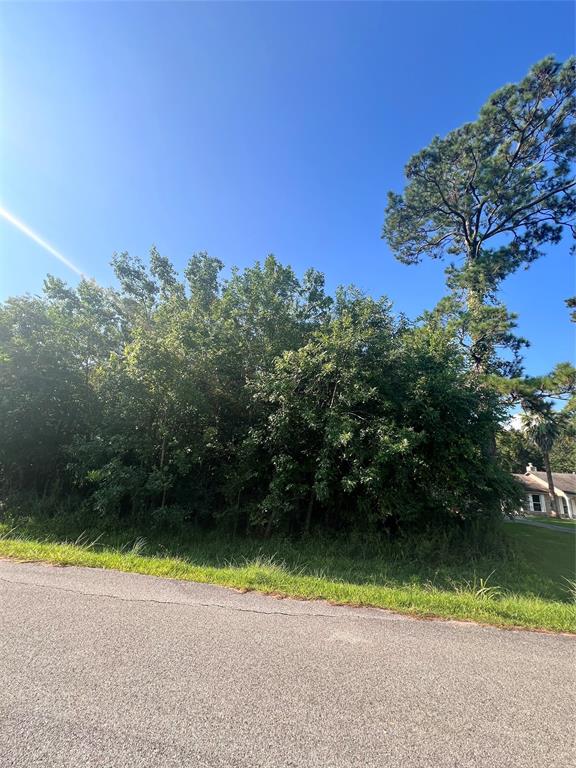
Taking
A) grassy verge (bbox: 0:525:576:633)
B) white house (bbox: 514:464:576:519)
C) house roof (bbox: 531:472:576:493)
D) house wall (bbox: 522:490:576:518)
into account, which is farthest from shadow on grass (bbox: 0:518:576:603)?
house roof (bbox: 531:472:576:493)

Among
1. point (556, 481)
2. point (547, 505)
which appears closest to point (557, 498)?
point (547, 505)

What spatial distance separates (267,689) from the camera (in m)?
2.38

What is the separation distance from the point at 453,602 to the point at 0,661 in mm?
Answer: 4724

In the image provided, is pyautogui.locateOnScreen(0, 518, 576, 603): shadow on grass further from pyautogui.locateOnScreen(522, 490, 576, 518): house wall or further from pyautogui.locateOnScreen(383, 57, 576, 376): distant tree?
pyautogui.locateOnScreen(522, 490, 576, 518): house wall

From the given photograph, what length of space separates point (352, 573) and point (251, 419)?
4.54 metres

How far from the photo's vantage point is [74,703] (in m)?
2.14

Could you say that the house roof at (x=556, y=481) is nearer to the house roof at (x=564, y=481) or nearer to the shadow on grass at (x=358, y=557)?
the house roof at (x=564, y=481)

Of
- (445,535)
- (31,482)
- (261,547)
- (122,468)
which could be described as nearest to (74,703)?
(261,547)

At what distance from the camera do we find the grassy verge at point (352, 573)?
4277mm

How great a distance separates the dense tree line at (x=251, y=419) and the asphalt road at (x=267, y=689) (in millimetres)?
3809

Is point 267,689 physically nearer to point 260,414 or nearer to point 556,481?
point 260,414

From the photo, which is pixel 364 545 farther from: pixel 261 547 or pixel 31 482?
pixel 31 482

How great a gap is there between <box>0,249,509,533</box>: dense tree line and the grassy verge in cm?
101

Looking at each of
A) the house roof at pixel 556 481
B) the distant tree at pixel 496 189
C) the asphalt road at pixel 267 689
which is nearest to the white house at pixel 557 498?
the house roof at pixel 556 481
